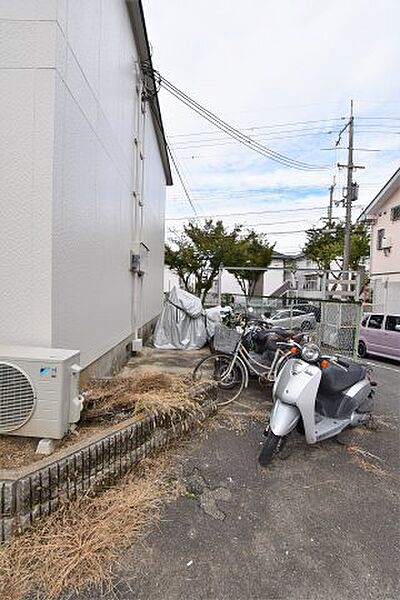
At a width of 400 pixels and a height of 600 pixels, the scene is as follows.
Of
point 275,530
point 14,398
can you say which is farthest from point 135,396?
→ point 275,530

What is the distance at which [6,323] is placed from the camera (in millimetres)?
2646

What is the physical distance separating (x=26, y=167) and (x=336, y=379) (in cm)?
334

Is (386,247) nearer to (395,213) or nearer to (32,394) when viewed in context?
(395,213)

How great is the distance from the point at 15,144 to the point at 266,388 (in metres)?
4.38

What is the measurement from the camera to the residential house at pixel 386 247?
14.5 meters

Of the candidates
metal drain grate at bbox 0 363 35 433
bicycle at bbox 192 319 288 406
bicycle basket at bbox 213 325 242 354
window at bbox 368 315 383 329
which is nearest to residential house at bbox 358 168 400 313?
window at bbox 368 315 383 329

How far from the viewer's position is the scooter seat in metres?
3.28

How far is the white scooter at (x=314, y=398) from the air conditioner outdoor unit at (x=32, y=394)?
175cm

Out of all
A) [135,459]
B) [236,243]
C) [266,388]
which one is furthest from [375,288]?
[135,459]

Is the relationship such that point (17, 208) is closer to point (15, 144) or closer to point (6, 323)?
point (15, 144)

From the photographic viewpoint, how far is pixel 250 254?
26.3m

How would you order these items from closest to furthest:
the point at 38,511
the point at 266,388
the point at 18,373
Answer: the point at 38,511, the point at 18,373, the point at 266,388

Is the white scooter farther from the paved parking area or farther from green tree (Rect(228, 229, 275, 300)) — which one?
green tree (Rect(228, 229, 275, 300))

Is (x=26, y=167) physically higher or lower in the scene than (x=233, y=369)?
higher
